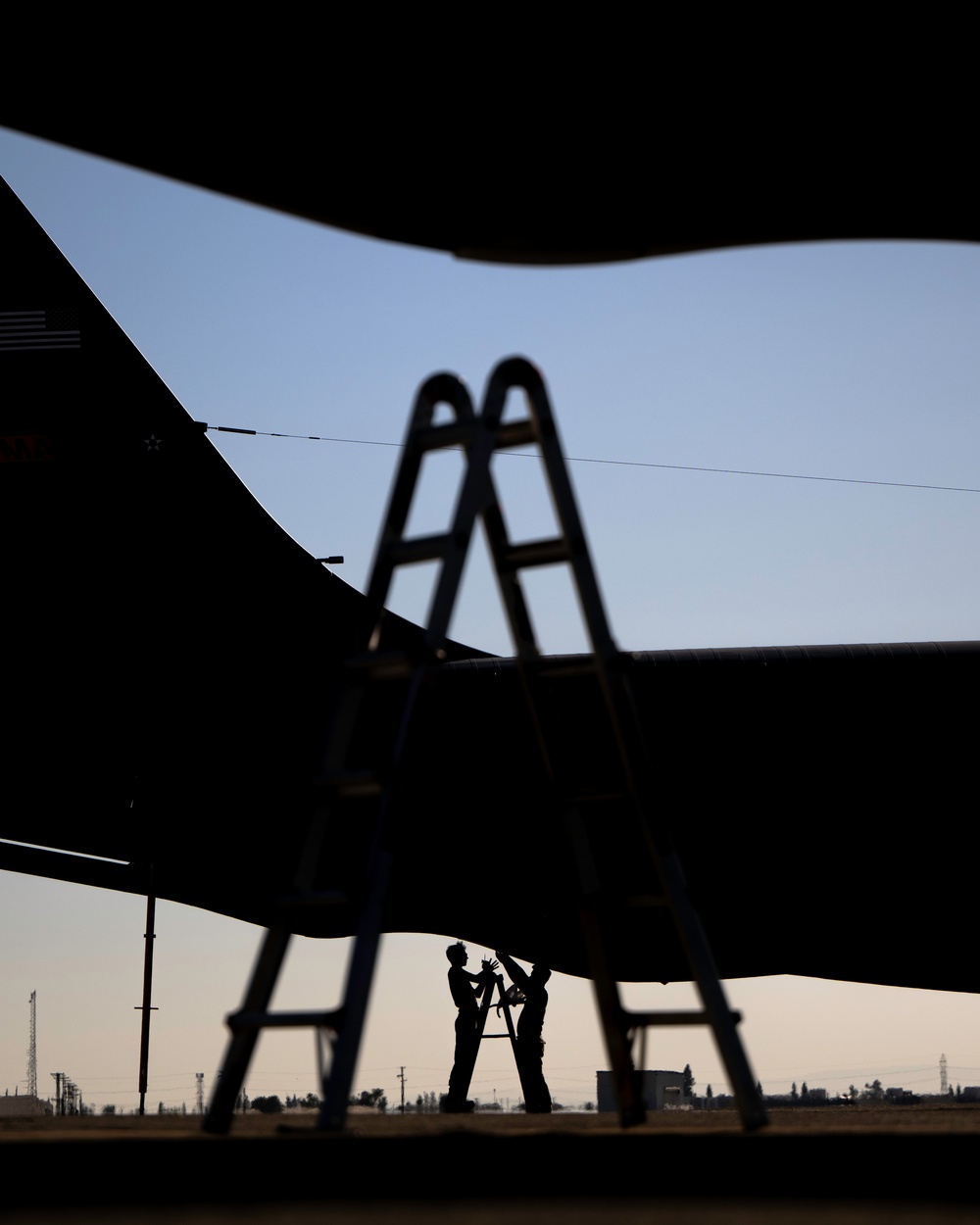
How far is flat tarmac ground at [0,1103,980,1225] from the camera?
250 centimetres

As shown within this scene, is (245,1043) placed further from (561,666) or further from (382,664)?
(561,666)

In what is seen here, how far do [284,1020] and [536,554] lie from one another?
178 cm

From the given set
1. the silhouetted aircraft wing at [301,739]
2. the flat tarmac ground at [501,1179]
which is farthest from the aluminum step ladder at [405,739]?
the silhouetted aircraft wing at [301,739]

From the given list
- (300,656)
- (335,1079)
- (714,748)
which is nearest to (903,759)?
(714,748)

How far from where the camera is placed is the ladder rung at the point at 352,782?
13.9ft

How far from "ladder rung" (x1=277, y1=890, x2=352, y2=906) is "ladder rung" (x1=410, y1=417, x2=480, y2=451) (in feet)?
5.13

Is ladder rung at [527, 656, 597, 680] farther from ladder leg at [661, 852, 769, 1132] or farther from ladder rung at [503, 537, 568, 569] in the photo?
ladder leg at [661, 852, 769, 1132]

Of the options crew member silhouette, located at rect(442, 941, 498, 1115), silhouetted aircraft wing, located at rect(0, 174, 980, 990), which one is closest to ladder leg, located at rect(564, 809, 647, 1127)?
crew member silhouette, located at rect(442, 941, 498, 1115)

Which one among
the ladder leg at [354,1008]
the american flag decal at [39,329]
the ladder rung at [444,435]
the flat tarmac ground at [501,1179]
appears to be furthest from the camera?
the american flag decal at [39,329]

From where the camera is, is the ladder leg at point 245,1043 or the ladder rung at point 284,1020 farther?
the ladder leg at point 245,1043

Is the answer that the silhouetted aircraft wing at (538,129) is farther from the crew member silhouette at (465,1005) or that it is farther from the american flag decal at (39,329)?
the american flag decal at (39,329)

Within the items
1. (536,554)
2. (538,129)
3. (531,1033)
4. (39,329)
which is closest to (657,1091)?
(531,1033)

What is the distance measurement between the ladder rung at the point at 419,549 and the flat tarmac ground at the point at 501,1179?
1.83m

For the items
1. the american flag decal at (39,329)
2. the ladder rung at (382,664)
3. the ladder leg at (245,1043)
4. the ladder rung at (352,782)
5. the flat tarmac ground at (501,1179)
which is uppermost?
the american flag decal at (39,329)
